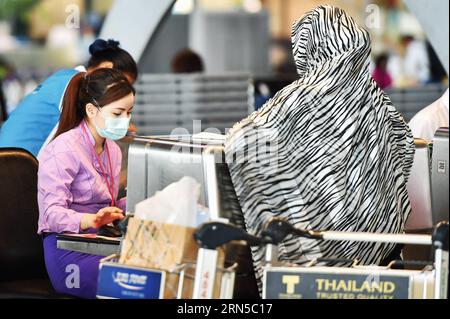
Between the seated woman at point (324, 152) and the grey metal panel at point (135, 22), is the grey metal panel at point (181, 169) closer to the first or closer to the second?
the seated woman at point (324, 152)

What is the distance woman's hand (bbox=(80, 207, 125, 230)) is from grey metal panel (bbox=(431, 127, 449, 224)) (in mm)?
1275

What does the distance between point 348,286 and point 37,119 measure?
2.86 meters

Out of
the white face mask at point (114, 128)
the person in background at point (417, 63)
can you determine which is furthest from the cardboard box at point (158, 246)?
the person in background at point (417, 63)

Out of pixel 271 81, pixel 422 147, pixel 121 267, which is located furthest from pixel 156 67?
pixel 121 267

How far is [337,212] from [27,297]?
4.21ft

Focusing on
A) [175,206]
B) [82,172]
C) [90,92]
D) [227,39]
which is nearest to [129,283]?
[175,206]

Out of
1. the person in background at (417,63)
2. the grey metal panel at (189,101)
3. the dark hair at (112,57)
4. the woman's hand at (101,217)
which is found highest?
the person in background at (417,63)

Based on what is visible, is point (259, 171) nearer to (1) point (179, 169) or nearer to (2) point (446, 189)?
(1) point (179, 169)

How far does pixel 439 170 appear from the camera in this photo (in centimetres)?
473

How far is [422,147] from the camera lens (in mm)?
4660

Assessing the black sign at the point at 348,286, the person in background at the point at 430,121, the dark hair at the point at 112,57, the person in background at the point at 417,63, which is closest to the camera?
the black sign at the point at 348,286

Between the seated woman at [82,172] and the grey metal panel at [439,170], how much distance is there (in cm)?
128

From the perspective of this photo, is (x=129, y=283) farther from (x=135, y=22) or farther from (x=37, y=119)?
(x=135, y=22)

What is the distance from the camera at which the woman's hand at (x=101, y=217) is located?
165 inches
